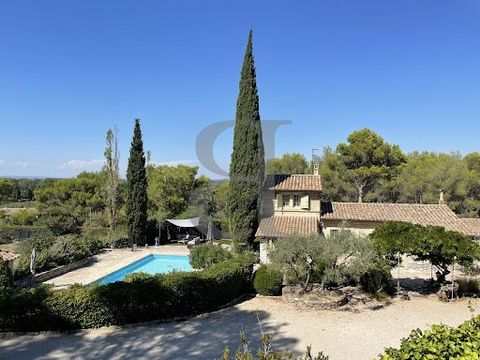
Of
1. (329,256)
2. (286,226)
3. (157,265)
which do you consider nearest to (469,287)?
(329,256)

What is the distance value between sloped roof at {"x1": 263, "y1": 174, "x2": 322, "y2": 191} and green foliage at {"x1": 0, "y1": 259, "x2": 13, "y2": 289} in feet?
49.2

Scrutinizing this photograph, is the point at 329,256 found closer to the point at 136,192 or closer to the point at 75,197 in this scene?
the point at 136,192

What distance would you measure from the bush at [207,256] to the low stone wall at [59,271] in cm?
700

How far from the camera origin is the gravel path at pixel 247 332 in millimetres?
10141

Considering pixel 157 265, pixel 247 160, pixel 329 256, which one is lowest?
pixel 157 265

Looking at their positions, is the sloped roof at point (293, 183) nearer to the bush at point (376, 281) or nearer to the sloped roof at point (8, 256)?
the bush at point (376, 281)

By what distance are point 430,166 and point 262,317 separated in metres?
31.0

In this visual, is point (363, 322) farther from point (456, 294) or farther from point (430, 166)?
point (430, 166)

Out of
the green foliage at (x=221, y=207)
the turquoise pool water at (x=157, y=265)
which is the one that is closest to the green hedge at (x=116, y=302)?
the turquoise pool water at (x=157, y=265)

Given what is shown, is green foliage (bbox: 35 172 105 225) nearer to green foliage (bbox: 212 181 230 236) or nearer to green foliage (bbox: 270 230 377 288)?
green foliage (bbox: 212 181 230 236)

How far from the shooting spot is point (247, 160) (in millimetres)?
25016

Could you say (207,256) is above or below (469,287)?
above

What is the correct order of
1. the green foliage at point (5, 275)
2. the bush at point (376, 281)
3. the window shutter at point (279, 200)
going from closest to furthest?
the green foliage at point (5, 275) → the bush at point (376, 281) → the window shutter at point (279, 200)

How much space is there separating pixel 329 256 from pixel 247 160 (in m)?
11.7
